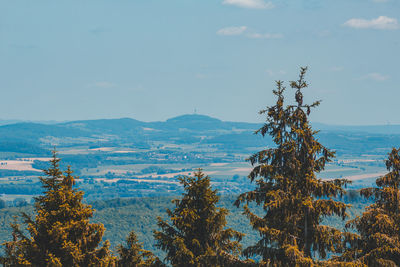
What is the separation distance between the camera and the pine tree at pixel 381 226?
26.2 metres

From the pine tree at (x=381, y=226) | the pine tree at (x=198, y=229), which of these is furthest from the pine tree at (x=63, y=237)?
the pine tree at (x=381, y=226)

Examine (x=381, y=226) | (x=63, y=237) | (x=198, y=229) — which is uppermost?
(x=381, y=226)

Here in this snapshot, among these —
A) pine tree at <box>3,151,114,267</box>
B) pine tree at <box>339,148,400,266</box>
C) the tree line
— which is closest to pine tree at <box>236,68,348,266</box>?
the tree line

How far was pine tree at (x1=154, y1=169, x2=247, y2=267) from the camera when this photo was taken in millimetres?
28031

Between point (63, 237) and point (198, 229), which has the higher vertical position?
point (63, 237)

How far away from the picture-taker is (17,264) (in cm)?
2616

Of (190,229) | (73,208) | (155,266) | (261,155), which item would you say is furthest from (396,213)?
(73,208)

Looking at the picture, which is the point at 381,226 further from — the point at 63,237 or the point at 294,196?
the point at 63,237

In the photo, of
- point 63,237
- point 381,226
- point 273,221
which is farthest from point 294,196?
point 63,237

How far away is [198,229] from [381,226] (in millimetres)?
8623

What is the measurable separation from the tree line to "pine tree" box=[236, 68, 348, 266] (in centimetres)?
4

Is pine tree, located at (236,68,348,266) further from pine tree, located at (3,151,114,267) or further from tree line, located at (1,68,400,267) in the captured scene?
pine tree, located at (3,151,114,267)

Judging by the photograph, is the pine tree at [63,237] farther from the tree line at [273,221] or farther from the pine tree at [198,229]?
the pine tree at [198,229]

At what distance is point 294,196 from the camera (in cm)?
2408
